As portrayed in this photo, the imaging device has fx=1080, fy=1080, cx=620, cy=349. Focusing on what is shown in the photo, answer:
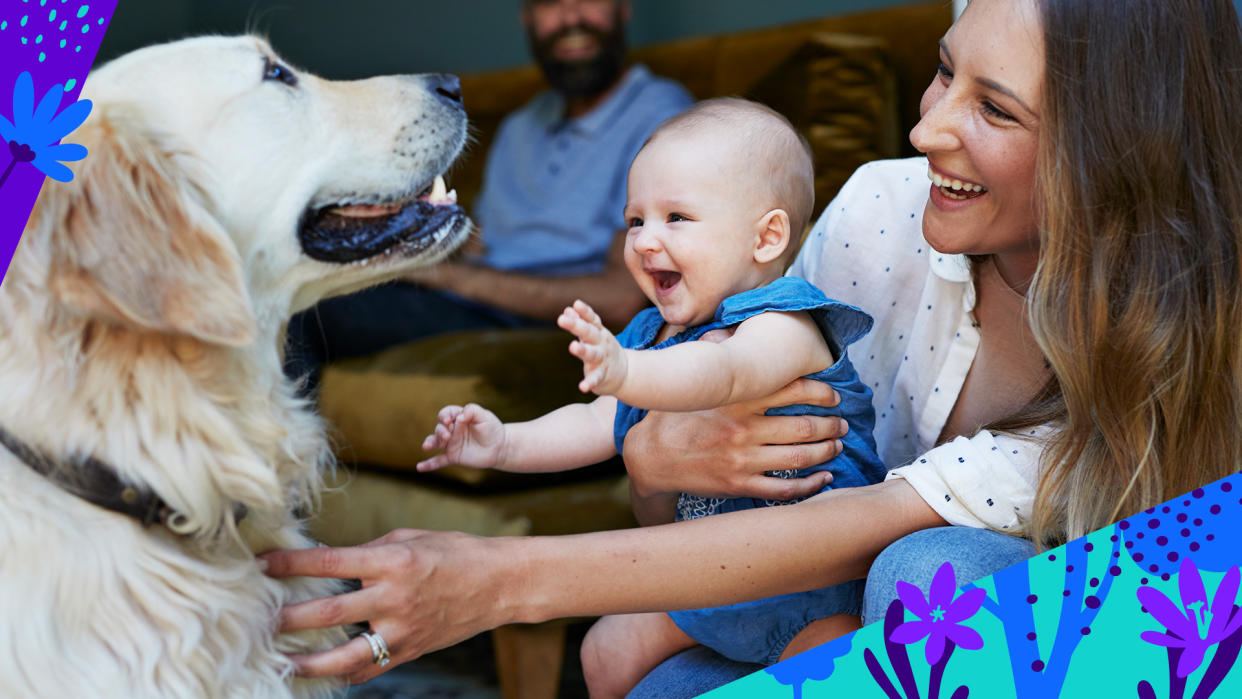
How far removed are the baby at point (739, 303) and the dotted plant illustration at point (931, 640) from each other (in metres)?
0.20

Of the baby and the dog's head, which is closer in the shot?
the dog's head

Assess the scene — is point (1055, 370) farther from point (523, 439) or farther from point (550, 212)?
point (550, 212)

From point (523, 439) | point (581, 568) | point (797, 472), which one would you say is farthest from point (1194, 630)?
point (523, 439)

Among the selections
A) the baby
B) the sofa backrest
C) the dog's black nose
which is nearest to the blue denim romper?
the baby

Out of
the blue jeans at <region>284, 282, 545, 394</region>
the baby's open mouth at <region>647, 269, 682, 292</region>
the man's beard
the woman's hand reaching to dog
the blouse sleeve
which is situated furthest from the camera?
the man's beard

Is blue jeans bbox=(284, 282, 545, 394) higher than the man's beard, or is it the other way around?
the man's beard

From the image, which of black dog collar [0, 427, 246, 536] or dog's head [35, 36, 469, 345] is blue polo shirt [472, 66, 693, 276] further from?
black dog collar [0, 427, 246, 536]

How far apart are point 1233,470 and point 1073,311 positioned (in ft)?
0.71

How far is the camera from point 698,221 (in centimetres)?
105

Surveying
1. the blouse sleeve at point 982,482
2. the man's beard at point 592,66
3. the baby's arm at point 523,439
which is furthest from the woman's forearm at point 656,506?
the man's beard at point 592,66

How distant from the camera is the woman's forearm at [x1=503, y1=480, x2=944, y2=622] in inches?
36.5

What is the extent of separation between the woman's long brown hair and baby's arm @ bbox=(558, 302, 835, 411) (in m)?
0.21

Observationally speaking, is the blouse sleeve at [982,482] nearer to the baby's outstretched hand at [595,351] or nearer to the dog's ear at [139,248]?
the baby's outstretched hand at [595,351]

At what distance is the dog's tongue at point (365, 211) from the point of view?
1025 mm
